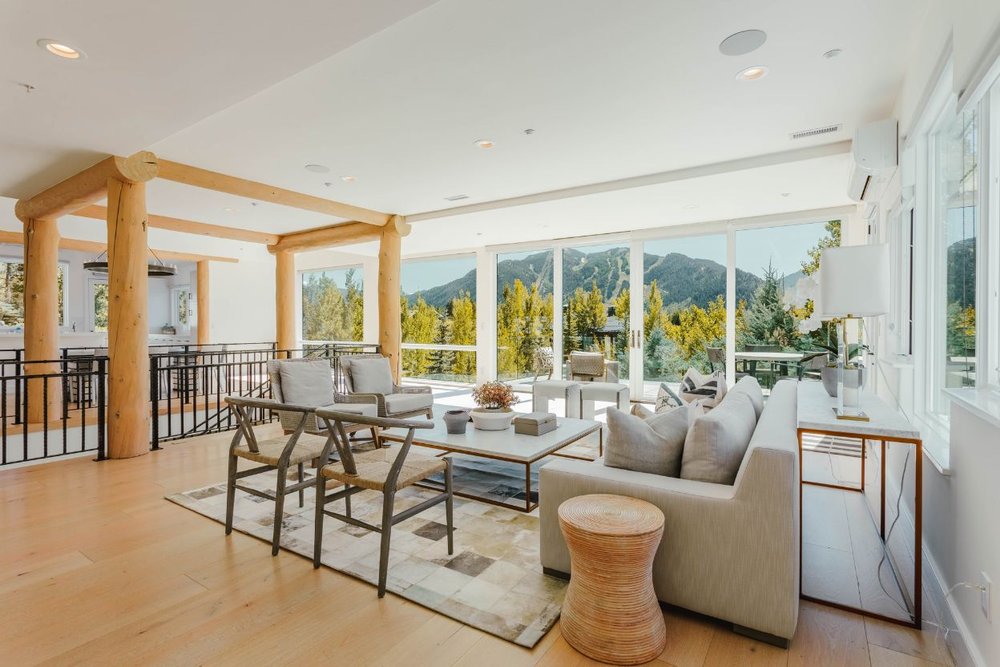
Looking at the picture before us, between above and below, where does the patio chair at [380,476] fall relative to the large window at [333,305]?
below

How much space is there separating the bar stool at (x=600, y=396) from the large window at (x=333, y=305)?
641 centimetres

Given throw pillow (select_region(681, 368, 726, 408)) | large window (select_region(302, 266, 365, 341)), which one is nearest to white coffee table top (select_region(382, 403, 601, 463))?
throw pillow (select_region(681, 368, 726, 408))

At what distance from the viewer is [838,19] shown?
2.59m

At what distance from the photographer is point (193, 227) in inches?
301

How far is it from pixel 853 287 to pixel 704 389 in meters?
1.68

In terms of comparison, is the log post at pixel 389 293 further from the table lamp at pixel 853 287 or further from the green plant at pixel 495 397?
the table lamp at pixel 853 287

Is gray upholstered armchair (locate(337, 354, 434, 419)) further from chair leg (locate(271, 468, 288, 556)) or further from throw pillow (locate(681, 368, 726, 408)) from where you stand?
throw pillow (locate(681, 368, 726, 408))

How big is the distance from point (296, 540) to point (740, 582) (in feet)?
7.24

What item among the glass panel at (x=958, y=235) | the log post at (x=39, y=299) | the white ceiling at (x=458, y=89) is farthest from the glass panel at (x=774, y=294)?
the log post at (x=39, y=299)

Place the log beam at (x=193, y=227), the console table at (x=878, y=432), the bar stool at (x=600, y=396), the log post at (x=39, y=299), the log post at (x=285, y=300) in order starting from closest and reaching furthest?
the console table at (x=878, y=432) < the bar stool at (x=600, y=396) < the log post at (x=39, y=299) < the log beam at (x=193, y=227) < the log post at (x=285, y=300)

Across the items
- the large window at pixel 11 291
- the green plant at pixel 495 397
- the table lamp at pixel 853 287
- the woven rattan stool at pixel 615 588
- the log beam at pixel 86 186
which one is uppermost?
the log beam at pixel 86 186

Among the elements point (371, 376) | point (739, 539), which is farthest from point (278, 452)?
point (371, 376)

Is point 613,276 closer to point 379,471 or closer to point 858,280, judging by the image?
point 858,280

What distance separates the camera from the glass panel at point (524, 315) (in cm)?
909
